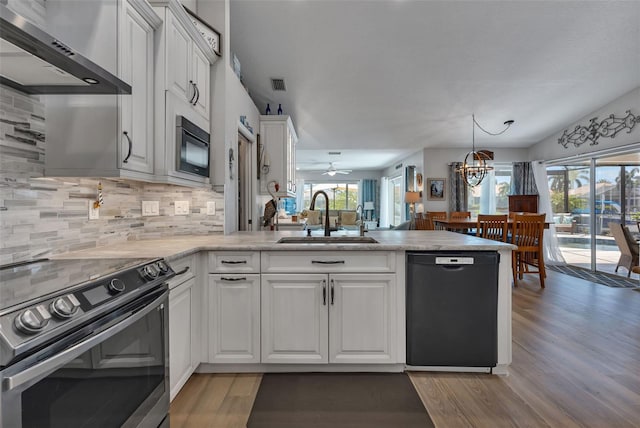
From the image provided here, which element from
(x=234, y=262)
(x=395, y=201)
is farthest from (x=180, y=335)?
(x=395, y=201)

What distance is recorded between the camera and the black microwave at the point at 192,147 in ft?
6.75

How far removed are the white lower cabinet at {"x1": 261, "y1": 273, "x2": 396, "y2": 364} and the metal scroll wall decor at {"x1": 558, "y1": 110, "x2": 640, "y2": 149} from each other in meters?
5.50

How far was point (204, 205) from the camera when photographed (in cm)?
268

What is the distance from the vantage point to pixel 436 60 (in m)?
4.17

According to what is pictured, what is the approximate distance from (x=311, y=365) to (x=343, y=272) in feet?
2.23

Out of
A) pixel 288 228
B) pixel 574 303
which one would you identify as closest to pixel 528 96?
pixel 574 303

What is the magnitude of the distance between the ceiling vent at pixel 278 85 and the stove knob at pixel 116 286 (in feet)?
12.5

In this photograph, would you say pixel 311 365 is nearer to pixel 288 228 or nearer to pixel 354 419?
pixel 354 419

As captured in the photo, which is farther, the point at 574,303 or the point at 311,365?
the point at 574,303

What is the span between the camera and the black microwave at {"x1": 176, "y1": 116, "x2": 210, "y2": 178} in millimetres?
2059

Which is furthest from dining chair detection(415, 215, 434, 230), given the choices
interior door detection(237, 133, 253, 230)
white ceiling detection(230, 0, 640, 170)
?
interior door detection(237, 133, 253, 230)

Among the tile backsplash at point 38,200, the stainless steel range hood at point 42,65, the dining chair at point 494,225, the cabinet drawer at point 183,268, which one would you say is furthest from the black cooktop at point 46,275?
the dining chair at point 494,225

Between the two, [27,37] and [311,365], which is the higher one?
[27,37]

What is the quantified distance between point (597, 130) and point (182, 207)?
667 cm
